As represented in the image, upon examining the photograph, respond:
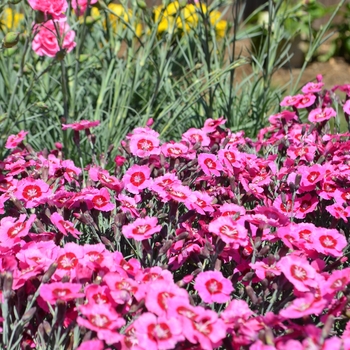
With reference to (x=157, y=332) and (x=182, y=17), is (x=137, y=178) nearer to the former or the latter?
(x=157, y=332)

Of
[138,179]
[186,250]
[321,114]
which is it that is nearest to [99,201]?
[138,179]

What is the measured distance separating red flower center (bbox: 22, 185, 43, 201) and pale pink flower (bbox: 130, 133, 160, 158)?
0.37 metres

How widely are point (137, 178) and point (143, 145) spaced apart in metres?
0.23

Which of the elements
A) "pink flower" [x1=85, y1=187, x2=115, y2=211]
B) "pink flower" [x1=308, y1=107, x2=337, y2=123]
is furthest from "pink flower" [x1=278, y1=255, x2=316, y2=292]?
"pink flower" [x1=308, y1=107, x2=337, y2=123]

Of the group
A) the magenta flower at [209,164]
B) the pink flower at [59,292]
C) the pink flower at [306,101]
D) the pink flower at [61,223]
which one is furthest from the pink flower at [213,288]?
the pink flower at [306,101]

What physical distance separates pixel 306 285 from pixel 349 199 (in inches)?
21.5

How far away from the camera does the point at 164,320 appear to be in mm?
1233

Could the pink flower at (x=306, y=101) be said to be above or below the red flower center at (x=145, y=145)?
above

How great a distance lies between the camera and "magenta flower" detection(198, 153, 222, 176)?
190 centimetres

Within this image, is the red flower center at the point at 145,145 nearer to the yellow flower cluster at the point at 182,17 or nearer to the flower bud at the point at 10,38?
the flower bud at the point at 10,38

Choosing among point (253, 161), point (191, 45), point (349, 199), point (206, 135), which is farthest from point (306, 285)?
point (191, 45)

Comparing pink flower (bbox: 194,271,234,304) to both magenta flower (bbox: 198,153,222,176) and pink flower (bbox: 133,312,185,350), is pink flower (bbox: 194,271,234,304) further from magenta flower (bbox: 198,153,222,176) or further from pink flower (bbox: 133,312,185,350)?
magenta flower (bbox: 198,153,222,176)

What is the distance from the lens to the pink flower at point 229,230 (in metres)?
1.47

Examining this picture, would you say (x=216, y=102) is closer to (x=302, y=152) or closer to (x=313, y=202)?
(x=302, y=152)
